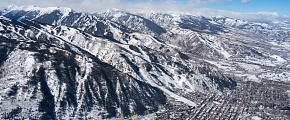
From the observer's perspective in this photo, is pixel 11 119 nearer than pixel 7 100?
Yes

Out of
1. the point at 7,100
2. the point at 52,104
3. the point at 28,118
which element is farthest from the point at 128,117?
the point at 7,100

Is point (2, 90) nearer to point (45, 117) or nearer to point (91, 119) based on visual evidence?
point (45, 117)

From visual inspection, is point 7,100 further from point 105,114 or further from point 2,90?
point 105,114

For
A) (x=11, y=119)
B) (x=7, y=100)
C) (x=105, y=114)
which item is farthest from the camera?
(x=105, y=114)

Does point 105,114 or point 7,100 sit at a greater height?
point 7,100

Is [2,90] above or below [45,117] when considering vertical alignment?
above

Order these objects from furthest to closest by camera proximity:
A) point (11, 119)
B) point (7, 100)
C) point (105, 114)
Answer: point (105, 114) → point (7, 100) → point (11, 119)

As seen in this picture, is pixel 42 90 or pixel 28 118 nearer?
pixel 28 118

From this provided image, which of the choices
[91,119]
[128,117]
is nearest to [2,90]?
[91,119]
